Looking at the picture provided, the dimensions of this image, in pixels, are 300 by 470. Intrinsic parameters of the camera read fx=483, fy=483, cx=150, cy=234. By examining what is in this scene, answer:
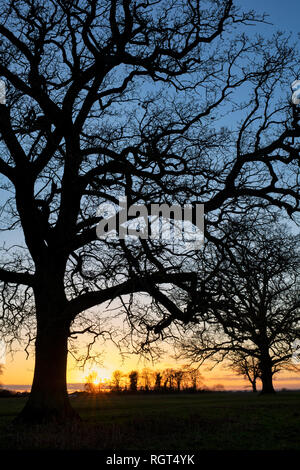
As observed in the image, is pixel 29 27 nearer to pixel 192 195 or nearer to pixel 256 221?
pixel 192 195

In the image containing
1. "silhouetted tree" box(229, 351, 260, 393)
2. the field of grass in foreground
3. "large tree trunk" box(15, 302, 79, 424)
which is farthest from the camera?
"silhouetted tree" box(229, 351, 260, 393)

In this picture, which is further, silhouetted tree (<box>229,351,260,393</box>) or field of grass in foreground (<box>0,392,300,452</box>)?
silhouetted tree (<box>229,351,260,393</box>)

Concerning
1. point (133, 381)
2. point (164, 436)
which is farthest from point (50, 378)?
point (133, 381)

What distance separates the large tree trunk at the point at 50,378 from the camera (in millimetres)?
13570

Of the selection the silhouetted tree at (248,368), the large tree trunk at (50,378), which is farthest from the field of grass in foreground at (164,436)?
the silhouetted tree at (248,368)

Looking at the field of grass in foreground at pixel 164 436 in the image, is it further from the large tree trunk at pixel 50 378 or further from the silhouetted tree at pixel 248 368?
the silhouetted tree at pixel 248 368

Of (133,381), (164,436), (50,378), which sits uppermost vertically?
(50,378)

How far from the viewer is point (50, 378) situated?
1384cm

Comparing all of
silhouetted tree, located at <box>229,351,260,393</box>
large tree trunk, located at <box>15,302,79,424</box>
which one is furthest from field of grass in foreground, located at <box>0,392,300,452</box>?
silhouetted tree, located at <box>229,351,260,393</box>

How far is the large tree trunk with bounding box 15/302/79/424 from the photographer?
44.5ft

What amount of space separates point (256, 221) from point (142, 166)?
142 inches

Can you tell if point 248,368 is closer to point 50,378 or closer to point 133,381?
point 133,381

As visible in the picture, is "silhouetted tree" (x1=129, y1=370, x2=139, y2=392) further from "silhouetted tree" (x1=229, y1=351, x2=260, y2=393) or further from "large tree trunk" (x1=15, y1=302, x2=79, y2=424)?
"large tree trunk" (x1=15, y1=302, x2=79, y2=424)
